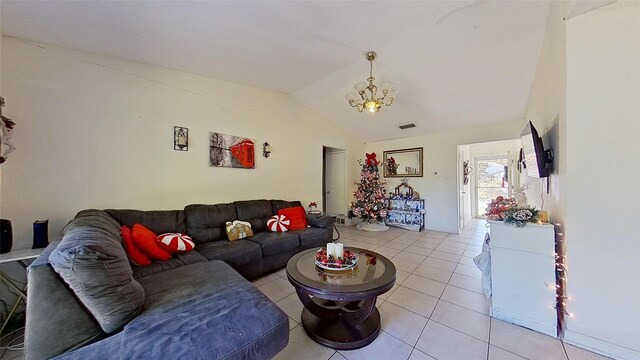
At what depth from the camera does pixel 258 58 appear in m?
2.81

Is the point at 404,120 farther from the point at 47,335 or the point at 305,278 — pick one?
the point at 47,335

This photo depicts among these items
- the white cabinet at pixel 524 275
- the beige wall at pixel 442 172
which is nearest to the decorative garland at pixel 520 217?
the white cabinet at pixel 524 275

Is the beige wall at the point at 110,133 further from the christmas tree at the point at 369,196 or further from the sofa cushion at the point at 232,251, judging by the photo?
the christmas tree at the point at 369,196

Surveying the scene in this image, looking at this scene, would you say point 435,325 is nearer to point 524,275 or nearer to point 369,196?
point 524,275

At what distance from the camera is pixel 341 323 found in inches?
68.2

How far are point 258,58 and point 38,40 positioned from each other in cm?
205

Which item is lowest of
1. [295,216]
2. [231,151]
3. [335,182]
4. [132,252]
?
[132,252]

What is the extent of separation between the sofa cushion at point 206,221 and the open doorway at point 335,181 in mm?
3047

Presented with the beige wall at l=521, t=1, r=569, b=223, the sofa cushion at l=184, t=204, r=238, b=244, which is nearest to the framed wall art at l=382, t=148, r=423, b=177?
the beige wall at l=521, t=1, r=569, b=223

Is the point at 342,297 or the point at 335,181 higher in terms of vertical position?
the point at 335,181

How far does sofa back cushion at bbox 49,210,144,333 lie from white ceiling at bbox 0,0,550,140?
2008mm

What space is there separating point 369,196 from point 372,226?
742 mm

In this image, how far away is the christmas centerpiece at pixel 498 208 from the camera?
1.98 meters

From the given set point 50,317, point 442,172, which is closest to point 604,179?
point 50,317
